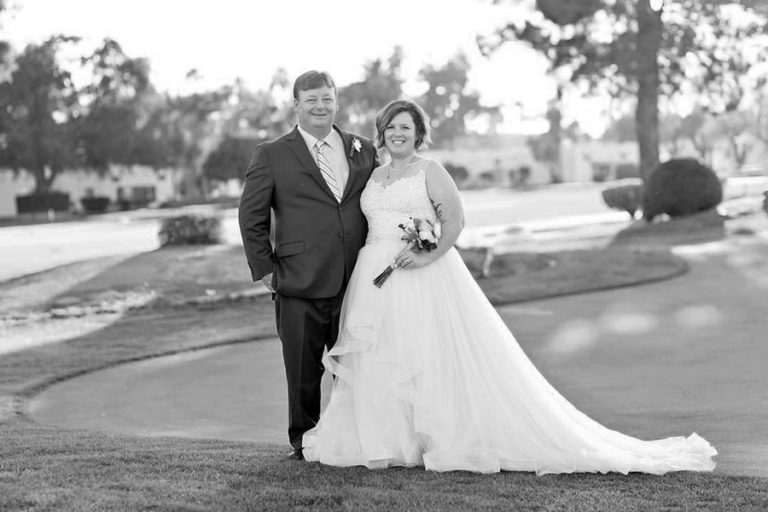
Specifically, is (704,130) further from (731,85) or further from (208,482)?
(208,482)

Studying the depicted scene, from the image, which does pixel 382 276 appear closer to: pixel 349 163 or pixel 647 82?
pixel 349 163

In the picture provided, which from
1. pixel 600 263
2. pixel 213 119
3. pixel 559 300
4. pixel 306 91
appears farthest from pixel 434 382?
pixel 213 119

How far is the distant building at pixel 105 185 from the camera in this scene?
65.5 m

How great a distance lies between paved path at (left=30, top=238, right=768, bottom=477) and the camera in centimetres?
757

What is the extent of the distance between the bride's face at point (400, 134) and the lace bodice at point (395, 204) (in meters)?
0.13

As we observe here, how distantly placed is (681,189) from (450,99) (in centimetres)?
9552

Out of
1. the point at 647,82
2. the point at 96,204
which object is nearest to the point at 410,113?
the point at 647,82

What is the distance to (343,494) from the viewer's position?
529 cm

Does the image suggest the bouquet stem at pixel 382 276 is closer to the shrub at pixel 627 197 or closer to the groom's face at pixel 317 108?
the groom's face at pixel 317 108

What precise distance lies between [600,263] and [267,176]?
1419 centimetres

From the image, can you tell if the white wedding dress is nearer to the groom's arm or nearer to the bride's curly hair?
the bride's curly hair

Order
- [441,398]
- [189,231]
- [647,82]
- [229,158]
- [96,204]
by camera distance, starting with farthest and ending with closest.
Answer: [229,158], [96,204], [647,82], [189,231], [441,398]

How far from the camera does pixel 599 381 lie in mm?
9320

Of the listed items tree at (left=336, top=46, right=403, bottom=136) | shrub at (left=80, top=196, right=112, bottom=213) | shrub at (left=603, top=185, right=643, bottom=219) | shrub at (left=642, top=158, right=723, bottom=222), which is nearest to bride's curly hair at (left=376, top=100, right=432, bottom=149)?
shrub at (left=642, top=158, right=723, bottom=222)
